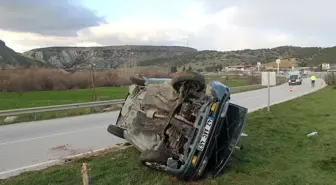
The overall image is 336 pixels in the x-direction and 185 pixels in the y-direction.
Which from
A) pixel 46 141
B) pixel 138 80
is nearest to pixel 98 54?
pixel 46 141

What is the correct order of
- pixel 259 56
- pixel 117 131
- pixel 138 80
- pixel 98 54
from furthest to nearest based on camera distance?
pixel 259 56
pixel 98 54
pixel 138 80
pixel 117 131

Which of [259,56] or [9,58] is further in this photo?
[259,56]

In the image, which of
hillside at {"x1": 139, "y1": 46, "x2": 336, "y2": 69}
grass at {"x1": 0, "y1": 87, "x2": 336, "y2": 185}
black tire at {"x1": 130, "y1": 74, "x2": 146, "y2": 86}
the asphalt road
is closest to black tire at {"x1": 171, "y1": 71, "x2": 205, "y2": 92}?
grass at {"x1": 0, "y1": 87, "x2": 336, "y2": 185}

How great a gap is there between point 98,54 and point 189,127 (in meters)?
143

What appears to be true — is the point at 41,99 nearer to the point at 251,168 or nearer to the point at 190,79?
the point at 251,168

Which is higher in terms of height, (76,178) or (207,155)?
(207,155)

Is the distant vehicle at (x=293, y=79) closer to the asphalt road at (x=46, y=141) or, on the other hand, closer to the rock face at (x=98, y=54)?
the asphalt road at (x=46, y=141)

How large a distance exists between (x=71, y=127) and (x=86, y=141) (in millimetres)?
3109

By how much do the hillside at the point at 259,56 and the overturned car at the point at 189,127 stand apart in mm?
116768

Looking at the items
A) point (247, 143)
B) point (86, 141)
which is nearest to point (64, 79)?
point (86, 141)

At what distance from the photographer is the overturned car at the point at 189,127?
209 inches

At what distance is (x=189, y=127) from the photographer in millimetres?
5520

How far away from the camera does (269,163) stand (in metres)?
6.66

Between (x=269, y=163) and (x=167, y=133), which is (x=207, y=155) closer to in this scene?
(x=167, y=133)
